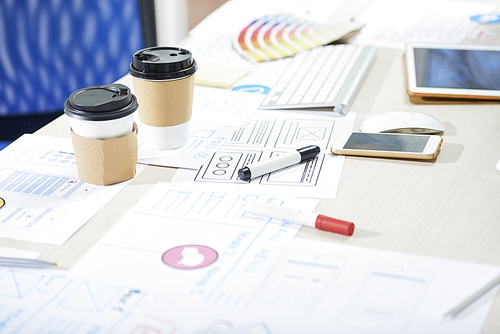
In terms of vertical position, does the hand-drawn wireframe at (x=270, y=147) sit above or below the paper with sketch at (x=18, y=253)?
below

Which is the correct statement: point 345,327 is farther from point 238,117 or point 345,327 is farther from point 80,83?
point 80,83

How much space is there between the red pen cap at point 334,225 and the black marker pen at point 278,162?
0.14 m

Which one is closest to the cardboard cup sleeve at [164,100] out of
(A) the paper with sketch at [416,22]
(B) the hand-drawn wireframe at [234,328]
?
(B) the hand-drawn wireframe at [234,328]

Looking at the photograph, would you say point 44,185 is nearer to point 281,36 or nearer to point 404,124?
point 404,124

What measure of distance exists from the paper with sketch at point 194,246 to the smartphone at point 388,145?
0.48ft

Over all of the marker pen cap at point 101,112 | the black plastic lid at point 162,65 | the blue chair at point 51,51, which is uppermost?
the black plastic lid at point 162,65

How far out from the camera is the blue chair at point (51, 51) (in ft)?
3.84

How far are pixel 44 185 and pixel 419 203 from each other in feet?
1.59

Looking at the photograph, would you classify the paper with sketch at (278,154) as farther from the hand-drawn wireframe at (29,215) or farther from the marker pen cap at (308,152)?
the hand-drawn wireframe at (29,215)

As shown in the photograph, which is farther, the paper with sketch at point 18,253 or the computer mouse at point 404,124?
the computer mouse at point 404,124

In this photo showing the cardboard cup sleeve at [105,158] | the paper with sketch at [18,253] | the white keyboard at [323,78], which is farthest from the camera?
the white keyboard at [323,78]

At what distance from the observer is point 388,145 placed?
75 cm

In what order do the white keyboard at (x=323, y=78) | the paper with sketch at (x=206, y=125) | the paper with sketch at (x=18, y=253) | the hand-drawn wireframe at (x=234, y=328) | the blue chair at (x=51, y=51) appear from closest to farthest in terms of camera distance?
the hand-drawn wireframe at (x=234, y=328)
the paper with sketch at (x=18, y=253)
the paper with sketch at (x=206, y=125)
the white keyboard at (x=323, y=78)
the blue chair at (x=51, y=51)

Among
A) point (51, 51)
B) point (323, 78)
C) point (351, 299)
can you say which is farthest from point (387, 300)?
point (51, 51)
